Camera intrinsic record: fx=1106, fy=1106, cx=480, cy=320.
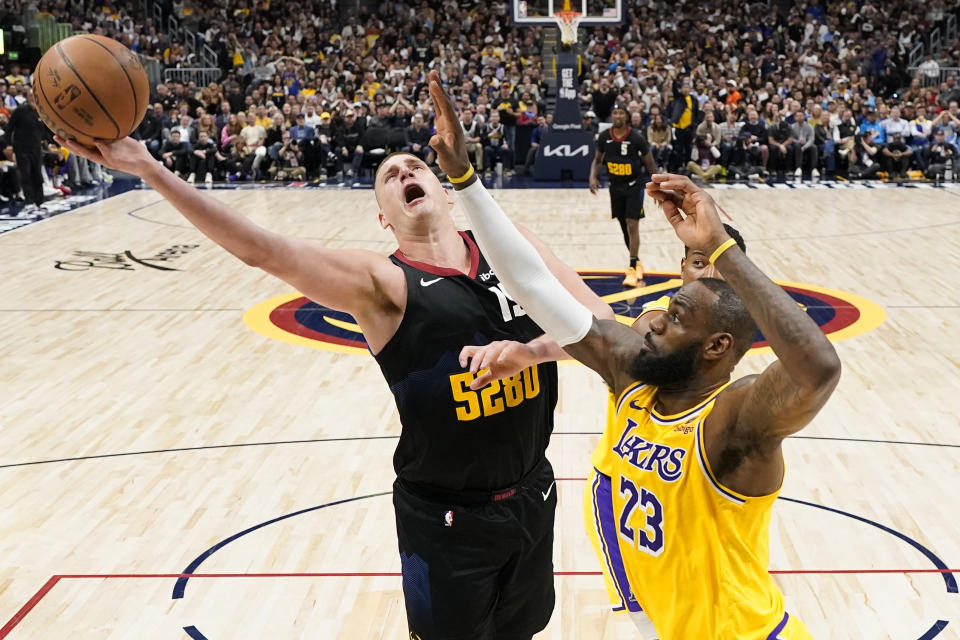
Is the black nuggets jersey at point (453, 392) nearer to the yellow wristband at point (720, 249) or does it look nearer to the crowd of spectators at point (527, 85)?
→ the yellow wristband at point (720, 249)

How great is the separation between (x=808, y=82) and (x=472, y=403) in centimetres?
2119

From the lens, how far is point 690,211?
91.7 inches

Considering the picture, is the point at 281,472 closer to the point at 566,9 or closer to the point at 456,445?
the point at 456,445

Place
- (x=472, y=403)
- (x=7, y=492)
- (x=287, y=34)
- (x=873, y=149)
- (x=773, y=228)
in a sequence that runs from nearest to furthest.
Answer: (x=472, y=403), (x=7, y=492), (x=773, y=228), (x=873, y=149), (x=287, y=34)

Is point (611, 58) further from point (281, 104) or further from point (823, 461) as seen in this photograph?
point (823, 461)

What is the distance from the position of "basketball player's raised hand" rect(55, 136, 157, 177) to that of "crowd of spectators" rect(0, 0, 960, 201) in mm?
14761

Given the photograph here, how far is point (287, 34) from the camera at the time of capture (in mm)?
27672

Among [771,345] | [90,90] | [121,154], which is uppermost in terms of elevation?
[90,90]

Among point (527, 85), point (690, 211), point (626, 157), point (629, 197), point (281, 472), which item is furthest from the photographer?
point (527, 85)

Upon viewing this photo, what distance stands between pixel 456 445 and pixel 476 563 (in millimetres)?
342

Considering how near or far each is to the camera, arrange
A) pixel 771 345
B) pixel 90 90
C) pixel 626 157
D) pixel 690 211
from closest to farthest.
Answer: pixel 771 345 < pixel 690 211 < pixel 90 90 < pixel 626 157

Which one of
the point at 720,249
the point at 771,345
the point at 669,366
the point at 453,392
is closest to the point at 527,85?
the point at 453,392

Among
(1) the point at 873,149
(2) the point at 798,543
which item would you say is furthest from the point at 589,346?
(1) the point at 873,149

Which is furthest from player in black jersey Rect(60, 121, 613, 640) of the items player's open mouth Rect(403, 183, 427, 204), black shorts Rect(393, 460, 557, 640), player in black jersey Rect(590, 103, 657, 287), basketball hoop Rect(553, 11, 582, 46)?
basketball hoop Rect(553, 11, 582, 46)
